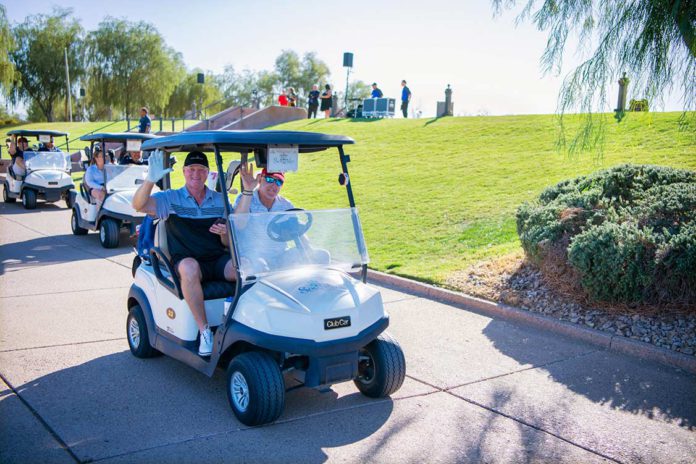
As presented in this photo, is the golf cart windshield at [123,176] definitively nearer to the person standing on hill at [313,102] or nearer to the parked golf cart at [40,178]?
the parked golf cart at [40,178]

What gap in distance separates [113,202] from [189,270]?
6761 mm

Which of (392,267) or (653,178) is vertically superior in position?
(653,178)

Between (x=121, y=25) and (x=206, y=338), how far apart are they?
47.6 meters

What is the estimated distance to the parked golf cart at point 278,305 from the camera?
3.79 metres

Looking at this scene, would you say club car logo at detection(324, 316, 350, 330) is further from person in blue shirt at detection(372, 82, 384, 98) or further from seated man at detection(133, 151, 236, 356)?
person in blue shirt at detection(372, 82, 384, 98)

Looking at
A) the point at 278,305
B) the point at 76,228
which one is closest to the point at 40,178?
the point at 76,228

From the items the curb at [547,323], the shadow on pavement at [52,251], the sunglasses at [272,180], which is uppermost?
the sunglasses at [272,180]

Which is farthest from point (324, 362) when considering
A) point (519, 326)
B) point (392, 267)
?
point (392, 267)

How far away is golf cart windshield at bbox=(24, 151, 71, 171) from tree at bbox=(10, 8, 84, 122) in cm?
3429

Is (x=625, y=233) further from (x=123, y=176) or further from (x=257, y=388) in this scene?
(x=123, y=176)

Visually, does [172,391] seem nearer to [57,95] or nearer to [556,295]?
[556,295]

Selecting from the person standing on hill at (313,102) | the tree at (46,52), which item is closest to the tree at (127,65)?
the tree at (46,52)

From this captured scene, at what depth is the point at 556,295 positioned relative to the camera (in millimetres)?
6363

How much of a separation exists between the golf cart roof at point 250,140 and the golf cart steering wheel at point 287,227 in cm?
51
